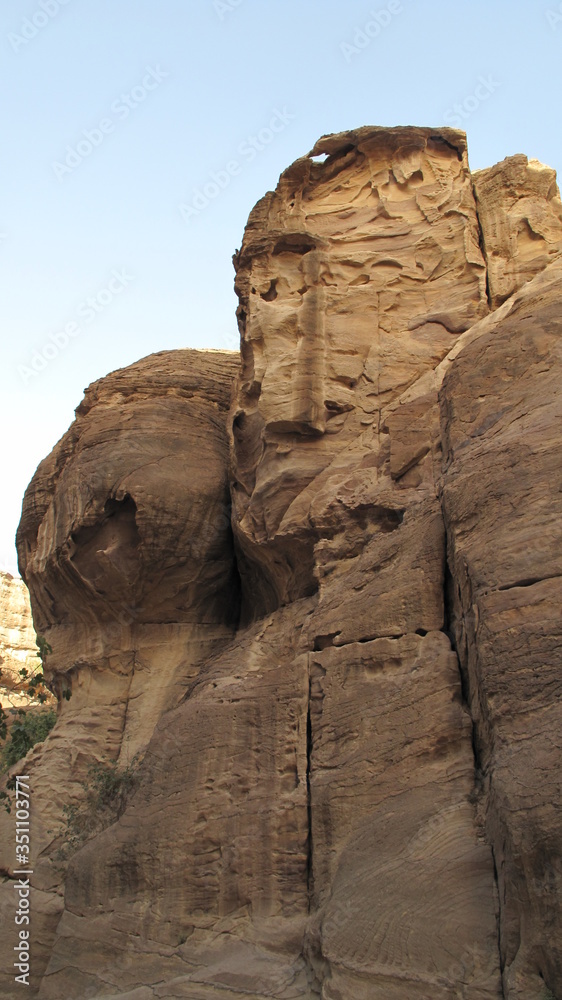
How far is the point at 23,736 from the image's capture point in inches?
623

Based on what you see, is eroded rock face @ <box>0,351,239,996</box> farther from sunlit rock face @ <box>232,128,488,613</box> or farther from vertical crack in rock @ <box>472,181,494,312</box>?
vertical crack in rock @ <box>472,181,494,312</box>

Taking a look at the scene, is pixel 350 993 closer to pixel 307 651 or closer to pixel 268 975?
pixel 268 975

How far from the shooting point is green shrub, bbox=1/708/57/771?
15.7 meters

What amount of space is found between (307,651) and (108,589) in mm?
5292

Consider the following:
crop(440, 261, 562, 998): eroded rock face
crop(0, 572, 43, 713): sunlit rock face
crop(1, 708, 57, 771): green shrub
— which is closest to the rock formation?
crop(440, 261, 562, 998): eroded rock face

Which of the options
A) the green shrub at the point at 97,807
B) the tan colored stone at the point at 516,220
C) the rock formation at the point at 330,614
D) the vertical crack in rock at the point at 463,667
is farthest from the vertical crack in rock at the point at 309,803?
the tan colored stone at the point at 516,220

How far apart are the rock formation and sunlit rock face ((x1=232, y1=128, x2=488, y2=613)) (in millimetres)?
45

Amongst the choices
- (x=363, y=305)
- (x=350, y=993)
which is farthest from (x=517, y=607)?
(x=363, y=305)

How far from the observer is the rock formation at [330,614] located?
8.27 metres

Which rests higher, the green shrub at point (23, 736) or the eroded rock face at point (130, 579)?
the eroded rock face at point (130, 579)

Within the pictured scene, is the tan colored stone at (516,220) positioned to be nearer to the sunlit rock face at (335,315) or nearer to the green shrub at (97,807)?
the sunlit rock face at (335,315)

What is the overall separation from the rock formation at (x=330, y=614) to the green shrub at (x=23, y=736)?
92cm

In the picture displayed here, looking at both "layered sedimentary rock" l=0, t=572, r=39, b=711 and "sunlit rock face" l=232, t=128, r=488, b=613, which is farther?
"layered sedimentary rock" l=0, t=572, r=39, b=711

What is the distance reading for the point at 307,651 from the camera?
10938 mm
